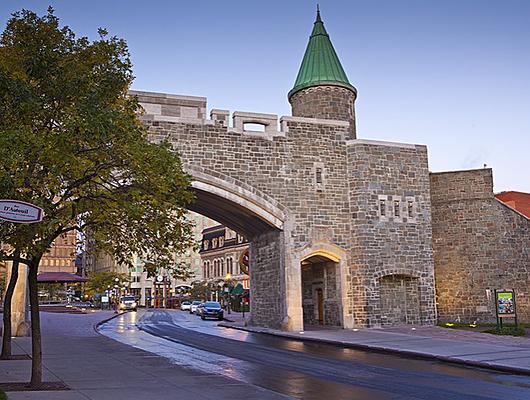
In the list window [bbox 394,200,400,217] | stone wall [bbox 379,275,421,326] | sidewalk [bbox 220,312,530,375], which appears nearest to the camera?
sidewalk [bbox 220,312,530,375]

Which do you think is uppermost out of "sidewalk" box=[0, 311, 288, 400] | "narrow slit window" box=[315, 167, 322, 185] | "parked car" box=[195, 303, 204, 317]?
"narrow slit window" box=[315, 167, 322, 185]

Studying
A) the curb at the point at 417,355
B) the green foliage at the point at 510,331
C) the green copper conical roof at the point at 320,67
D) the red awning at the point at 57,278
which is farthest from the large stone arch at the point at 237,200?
the green foliage at the point at 510,331

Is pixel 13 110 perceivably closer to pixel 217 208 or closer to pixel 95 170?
pixel 95 170

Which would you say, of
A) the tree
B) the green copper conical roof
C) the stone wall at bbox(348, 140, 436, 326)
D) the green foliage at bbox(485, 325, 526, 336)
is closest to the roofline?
the green copper conical roof

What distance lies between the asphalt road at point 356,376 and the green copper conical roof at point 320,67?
17.0m

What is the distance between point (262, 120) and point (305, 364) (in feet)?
50.3

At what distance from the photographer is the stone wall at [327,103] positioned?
32.9 meters

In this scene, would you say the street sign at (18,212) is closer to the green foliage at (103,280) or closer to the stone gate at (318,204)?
the stone gate at (318,204)

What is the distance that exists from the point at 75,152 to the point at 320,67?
23.8 m

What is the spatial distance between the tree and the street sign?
1773 mm

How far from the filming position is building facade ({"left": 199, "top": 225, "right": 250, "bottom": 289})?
281 ft

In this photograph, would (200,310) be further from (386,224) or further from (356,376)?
(356,376)

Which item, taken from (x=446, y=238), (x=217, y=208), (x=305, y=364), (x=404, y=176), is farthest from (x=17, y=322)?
(x=446, y=238)

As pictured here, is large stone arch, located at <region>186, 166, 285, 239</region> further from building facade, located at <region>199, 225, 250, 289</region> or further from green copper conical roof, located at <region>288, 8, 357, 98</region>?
building facade, located at <region>199, 225, 250, 289</region>
